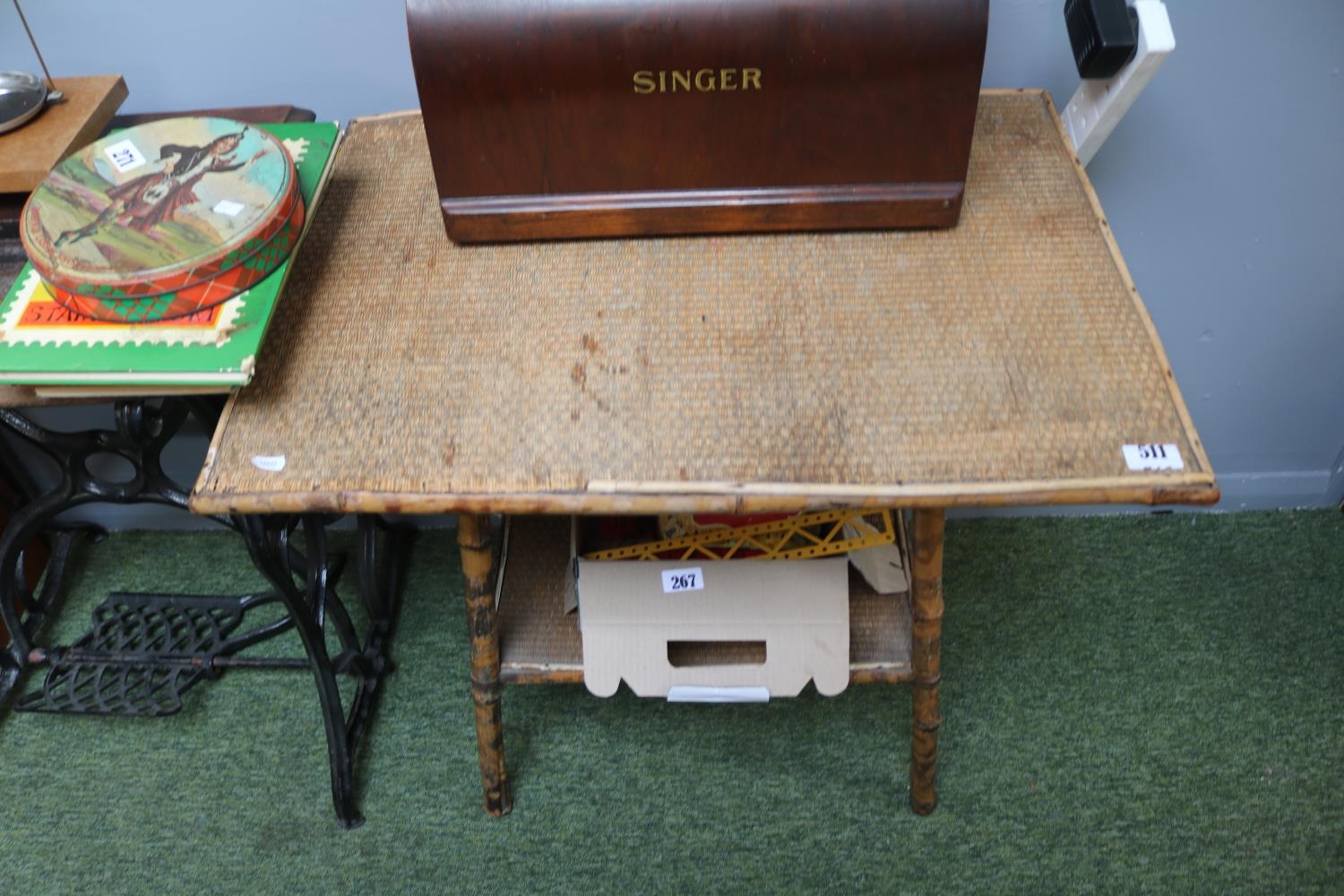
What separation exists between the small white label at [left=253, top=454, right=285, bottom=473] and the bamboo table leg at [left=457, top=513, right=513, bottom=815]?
0.23m

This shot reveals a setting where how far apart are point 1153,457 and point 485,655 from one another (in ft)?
2.43

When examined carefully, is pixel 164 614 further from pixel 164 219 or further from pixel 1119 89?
pixel 1119 89

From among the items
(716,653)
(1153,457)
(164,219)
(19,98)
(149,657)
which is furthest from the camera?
(149,657)

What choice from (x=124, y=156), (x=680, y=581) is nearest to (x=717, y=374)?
(x=680, y=581)

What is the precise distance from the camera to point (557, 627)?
4.33 ft

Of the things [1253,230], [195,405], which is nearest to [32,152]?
[195,405]

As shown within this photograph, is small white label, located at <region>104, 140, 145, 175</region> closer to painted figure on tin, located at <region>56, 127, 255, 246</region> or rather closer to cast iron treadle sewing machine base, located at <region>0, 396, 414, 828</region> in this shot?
painted figure on tin, located at <region>56, 127, 255, 246</region>

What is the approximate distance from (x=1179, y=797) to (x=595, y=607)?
82 cm

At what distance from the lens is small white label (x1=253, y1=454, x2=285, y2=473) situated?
3.00 feet

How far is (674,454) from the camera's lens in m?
0.90

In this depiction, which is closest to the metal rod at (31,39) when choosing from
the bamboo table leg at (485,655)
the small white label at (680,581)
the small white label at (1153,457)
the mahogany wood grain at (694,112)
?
the mahogany wood grain at (694,112)

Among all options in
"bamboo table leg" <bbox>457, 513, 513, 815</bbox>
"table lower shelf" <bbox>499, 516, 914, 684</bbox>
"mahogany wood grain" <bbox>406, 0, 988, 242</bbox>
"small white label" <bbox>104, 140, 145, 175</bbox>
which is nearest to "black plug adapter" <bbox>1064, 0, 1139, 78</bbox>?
"mahogany wood grain" <bbox>406, 0, 988, 242</bbox>

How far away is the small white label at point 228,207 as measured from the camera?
3.28 ft

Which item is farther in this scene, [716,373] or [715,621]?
[715,621]
